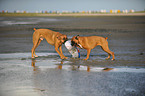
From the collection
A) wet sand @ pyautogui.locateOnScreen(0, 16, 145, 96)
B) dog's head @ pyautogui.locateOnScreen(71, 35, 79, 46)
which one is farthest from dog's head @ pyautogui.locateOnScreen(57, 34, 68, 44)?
wet sand @ pyautogui.locateOnScreen(0, 16, 145, 96)

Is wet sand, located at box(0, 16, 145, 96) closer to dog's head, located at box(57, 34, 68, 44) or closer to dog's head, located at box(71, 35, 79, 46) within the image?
dog's head, located at box(71, 35, 79, 46)

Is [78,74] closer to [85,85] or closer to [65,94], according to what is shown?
[85,85]

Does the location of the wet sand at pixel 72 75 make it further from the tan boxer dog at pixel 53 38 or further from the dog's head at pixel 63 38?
the dog's head at pixel 63 38

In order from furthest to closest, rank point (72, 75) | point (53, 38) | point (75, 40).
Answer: point (53, 38), point (75, 40), point (72, 75)

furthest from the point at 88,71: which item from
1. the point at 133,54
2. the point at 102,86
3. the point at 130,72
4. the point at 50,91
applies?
the point at 133,54

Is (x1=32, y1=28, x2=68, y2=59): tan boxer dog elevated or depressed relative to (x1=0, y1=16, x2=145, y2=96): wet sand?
elevated

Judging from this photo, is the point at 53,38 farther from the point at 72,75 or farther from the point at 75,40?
the point at 72,75

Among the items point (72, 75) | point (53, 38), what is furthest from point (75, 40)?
point (72, 75)

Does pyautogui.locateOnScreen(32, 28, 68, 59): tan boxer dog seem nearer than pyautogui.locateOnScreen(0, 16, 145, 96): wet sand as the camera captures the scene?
No

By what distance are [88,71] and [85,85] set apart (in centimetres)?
166

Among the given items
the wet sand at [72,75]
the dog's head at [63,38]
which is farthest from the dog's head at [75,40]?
the wet sand at [72,75]

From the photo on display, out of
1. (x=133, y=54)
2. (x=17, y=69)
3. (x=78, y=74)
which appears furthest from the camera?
(x=133, y=54)

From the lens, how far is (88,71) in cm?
901

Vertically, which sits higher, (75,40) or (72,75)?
(75,40)
